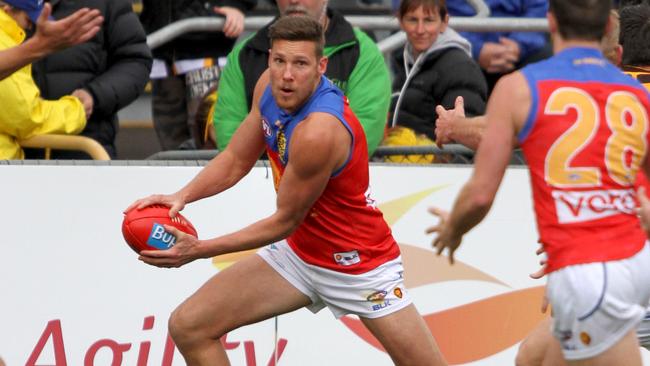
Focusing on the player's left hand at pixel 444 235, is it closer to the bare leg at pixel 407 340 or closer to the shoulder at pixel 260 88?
the bare leg at pixel 407 340

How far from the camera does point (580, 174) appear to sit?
580 cm

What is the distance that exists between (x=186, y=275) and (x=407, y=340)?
1781 mm

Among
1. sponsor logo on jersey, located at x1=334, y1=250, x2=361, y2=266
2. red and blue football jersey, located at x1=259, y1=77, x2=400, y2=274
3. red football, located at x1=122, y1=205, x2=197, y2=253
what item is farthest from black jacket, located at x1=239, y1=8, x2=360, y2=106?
red football, located at x1=122, y1=205, x2=197, y2=253

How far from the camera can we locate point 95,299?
848 centimetres

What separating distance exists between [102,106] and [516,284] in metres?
2.67

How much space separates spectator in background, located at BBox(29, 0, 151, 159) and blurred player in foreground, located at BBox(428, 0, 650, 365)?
3.59 metres

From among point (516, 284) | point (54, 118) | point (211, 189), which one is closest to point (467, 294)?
point (516, 284)

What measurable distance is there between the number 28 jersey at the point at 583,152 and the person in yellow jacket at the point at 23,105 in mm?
3648

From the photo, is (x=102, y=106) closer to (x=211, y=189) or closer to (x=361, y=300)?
(x=211, y=189)

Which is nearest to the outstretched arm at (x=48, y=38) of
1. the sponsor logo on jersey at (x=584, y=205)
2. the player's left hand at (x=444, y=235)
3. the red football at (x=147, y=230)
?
the red football at (x=147, y=230)

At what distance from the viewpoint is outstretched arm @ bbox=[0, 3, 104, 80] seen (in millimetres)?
8000

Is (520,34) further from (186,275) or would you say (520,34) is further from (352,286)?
(352,286)

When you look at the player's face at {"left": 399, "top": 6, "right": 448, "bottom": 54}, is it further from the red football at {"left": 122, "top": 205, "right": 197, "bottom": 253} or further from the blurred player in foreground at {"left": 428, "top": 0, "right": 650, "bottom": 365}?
the blurred player in foreground at {"left": 428, "top": 0, "right": 650, "bottom": 365}

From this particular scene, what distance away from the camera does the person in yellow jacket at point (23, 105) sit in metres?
8.55
